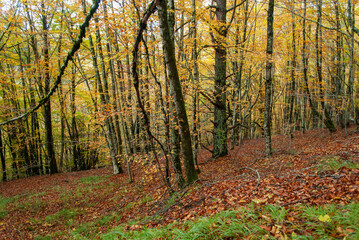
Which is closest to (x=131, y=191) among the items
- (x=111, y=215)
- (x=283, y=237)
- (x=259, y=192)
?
(x=111, y=215)

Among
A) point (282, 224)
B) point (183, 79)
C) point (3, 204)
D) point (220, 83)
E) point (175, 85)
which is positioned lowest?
point (3, 204)

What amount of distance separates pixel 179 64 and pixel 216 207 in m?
6.33

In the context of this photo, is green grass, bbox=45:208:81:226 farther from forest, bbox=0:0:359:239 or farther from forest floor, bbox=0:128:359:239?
forest, bbox=0:0:359:239

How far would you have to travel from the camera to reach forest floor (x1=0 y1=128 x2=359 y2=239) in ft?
8.29

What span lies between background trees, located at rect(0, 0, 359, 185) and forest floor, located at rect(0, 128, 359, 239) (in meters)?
1.44

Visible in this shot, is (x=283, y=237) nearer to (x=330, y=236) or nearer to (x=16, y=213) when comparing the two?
(x=330, y=236)

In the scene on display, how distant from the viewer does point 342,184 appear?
3.40 meters

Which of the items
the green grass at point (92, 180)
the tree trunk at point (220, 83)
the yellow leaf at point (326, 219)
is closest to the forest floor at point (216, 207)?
the yellow leaf at point (326, 219)

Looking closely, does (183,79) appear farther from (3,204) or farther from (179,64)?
(3,204)

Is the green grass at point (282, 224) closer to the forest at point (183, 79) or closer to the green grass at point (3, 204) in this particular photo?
the forest at point (183, 79)

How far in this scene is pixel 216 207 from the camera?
12.7ft

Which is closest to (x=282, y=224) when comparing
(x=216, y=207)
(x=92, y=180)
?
(x=216, y=207)

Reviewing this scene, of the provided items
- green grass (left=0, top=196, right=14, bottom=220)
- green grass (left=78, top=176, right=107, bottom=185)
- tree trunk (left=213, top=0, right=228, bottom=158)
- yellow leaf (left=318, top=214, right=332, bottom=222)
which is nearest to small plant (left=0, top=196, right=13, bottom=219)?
green grass (left=0, top=196, right=14, bottom=220)

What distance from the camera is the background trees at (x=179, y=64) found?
7684 millimetres
